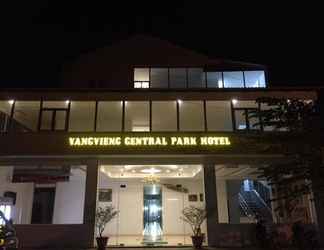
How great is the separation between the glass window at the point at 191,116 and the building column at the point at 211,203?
313 centimetres

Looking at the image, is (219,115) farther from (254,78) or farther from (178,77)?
(254,78)

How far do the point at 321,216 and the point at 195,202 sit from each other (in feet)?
24.1

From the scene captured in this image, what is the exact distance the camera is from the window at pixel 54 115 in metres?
15.0

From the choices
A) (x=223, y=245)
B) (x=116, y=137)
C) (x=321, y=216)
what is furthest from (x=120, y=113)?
(x=321, y=216)

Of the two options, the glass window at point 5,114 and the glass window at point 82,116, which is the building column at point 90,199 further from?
the glass window at point 5,114

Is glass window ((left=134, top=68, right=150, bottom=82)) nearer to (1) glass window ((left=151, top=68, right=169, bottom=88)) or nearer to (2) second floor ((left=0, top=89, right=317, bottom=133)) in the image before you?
(1) glass window ((left=151, top=68, right=169, bottom=88))

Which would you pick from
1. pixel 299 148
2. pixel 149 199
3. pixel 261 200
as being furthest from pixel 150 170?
pixel 299 148

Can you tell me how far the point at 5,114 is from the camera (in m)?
15.4

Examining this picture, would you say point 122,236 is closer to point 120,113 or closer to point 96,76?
point 120,113

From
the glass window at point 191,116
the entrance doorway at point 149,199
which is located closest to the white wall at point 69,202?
the entrance doorway at point 149,199

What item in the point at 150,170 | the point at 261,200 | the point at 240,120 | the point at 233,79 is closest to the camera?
the point at 240,120

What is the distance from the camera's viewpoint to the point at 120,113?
16.2 m

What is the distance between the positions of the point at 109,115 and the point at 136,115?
1500 mm

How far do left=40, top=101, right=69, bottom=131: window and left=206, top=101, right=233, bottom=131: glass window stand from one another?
24.2 ft
